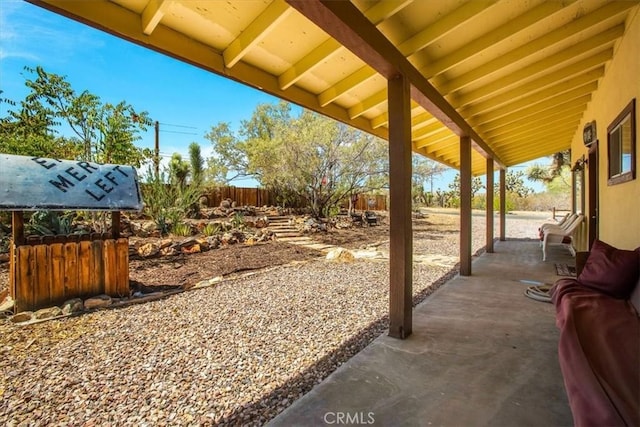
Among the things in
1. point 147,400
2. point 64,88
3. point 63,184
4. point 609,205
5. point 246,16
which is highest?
point 64,88

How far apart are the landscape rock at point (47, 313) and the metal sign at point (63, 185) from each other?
1.17m

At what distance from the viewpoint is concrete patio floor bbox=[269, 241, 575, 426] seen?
173cm

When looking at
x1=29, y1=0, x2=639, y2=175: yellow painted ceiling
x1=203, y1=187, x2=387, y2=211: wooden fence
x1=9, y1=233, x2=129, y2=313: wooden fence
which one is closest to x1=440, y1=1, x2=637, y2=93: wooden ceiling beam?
x1=29, y1=0, x2=639, y2=175: yellow painted ceiling

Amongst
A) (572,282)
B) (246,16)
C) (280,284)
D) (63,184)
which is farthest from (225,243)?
(572,282)

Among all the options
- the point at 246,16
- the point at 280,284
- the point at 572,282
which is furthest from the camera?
the point at 280,284

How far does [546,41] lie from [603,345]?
2757mm

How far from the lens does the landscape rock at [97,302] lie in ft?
12.3

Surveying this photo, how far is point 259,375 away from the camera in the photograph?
7.25ft

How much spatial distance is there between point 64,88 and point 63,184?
3.37 meters

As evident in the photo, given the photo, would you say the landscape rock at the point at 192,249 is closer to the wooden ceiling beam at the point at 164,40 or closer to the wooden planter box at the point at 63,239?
the wooden planter box at the point at 63,239

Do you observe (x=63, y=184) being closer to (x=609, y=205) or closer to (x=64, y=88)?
(x=64, y=88)

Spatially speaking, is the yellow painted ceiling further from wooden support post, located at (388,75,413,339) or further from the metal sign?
the metal sign

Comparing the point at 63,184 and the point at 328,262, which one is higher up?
the point at 63,184

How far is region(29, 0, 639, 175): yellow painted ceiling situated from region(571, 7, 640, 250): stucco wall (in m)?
0.20
